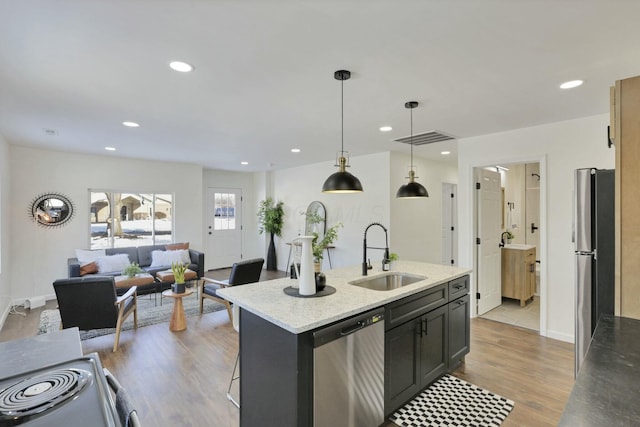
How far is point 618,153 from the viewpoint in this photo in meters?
1.52

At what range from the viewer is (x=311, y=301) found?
2.08 meters

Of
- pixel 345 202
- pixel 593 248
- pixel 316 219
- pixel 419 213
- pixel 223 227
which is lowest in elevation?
pixel 223 227

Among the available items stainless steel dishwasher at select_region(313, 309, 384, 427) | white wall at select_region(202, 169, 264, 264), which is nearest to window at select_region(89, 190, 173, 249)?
white wall at select_region(202, 169, 264, 264)

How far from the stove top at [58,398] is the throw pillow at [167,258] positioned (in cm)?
535

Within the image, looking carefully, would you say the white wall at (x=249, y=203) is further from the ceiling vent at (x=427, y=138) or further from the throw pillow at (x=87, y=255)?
the ceiling vent at (x=427, y=138)

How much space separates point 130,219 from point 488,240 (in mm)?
6618

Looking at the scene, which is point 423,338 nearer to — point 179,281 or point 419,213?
point 179,281

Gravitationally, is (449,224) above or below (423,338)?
above

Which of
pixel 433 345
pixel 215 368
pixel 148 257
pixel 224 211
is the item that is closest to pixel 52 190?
pixel 148 257

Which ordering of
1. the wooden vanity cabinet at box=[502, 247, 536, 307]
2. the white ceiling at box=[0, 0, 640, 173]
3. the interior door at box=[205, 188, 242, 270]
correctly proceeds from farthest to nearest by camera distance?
the interior door at box=[205, 188, 242, 270] → the wooden vanity cabinet at box=[502, 247, 536, 307] → the white ceiling at box=[0, 0, 640, 173]

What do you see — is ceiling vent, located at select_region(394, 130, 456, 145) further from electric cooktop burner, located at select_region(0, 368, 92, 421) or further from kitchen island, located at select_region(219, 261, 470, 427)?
electric cooktop burner, located at select_region(0, 368, 92, 421)

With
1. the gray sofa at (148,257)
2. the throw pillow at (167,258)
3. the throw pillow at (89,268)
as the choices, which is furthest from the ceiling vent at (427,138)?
the throw pillow at (89,268)

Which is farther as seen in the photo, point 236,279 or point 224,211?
point 224,211

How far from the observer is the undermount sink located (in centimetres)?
291
